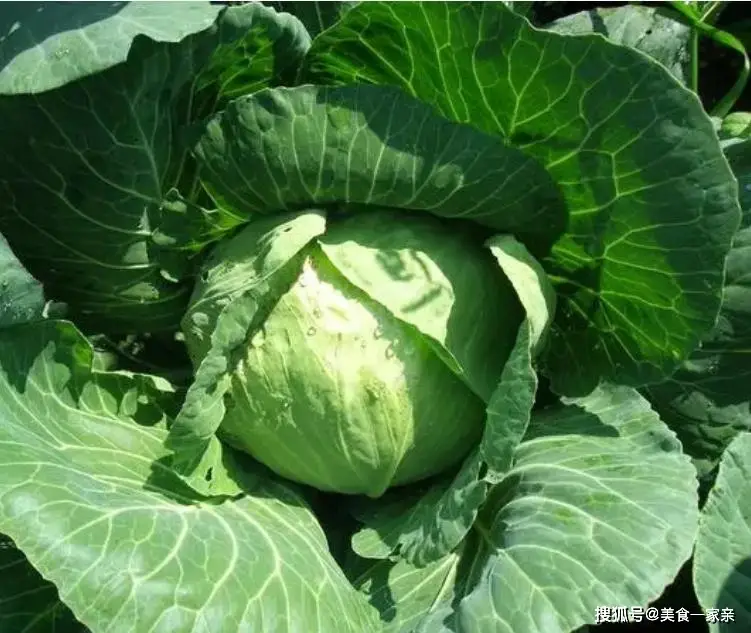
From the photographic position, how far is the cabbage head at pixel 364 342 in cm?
148

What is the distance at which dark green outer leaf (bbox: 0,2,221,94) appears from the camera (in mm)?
1360

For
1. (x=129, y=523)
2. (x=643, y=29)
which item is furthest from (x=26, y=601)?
(x=643, y=29)

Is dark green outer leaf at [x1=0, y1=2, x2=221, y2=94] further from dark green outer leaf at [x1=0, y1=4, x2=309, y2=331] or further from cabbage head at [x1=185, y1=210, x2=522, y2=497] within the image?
cabbage head at [x1=185, y1=210, x2=522, y2=497]

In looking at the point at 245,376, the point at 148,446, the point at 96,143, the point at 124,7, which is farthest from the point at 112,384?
the point at 124,7

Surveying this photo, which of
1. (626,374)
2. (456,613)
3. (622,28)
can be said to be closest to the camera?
(456,613)

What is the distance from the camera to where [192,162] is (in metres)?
1.67

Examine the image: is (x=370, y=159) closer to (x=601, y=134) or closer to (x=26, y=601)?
(x=601, y=134)

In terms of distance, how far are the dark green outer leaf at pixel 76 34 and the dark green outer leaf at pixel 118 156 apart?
7 centimetres

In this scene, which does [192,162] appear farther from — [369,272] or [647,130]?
[647,130]

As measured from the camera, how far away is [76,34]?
1381 mm

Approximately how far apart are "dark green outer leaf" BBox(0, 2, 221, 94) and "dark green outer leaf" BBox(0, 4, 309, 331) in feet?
0.22

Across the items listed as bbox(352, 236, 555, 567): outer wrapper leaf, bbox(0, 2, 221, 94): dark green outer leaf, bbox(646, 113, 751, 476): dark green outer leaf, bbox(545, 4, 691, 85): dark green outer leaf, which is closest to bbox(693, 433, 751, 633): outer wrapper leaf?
bbox(646, 113, 751, 476): dark green outer leaf

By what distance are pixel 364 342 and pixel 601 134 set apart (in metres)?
0.44

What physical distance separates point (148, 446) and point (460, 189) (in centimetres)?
62
